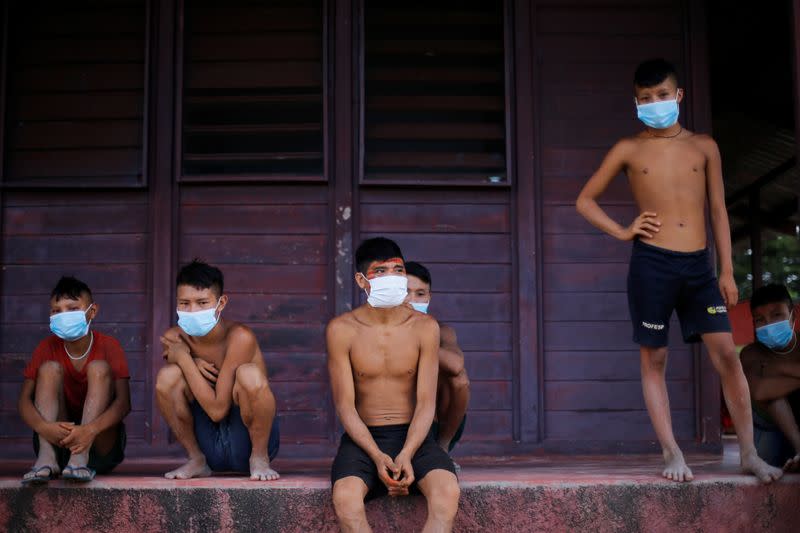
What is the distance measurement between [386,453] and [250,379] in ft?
2.37

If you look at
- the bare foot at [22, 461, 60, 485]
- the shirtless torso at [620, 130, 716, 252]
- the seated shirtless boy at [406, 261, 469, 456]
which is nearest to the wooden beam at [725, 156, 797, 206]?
the shirtless torso at [620, 130, 716, 252]

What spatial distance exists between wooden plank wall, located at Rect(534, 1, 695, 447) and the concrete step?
1.75 meters

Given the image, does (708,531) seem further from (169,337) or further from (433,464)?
(169,337)

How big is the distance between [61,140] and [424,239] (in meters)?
2.52

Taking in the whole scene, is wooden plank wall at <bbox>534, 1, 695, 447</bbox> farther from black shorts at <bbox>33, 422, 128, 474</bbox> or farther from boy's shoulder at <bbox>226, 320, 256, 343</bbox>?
black shorts at <bbox>33, 422, 128, 474</bbox>

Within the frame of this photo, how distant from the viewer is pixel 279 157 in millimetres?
6449

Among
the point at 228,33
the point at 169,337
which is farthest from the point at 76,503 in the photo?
the point at 228,33

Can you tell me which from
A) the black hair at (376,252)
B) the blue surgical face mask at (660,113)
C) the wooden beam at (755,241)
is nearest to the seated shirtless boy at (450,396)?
the black hair at (376,252)

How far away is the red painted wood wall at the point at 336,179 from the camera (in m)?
6.32

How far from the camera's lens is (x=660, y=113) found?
4566 mm

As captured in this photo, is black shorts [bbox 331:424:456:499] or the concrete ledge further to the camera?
the concrete ledge

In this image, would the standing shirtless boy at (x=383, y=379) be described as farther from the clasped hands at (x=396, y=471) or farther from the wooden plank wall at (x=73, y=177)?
the wooden plank wall at (x=73, y=177)

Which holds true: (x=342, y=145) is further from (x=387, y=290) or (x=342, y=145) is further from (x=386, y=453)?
(x=386, y=453)

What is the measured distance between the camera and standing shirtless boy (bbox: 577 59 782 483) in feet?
15.1
